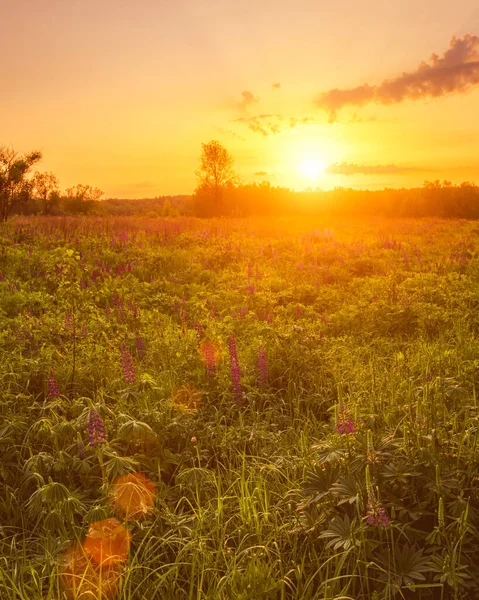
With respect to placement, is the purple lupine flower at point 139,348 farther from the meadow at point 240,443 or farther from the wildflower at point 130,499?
the wildflower at point 130,499

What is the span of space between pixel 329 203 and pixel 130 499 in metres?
47.2

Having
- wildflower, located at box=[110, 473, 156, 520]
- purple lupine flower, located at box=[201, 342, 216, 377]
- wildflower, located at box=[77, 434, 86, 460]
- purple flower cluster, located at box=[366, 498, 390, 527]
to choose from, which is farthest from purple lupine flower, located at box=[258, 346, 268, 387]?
purple flower cluster, located at box=[366, 498, 390, 527]

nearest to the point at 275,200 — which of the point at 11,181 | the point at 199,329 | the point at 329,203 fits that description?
the point at 329,203

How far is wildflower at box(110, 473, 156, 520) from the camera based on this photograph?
9.07ft

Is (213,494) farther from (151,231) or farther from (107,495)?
(151,231)

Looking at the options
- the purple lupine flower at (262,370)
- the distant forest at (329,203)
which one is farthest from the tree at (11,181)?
the purple lupine flower at (262,370)

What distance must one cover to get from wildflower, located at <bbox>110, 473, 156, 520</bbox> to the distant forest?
107ft

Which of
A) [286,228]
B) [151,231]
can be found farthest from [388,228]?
[151,231]

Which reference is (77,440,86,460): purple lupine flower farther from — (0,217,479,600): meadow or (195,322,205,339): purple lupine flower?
(195,322,205,339): purple lupine flower

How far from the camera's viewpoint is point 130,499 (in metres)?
2.84

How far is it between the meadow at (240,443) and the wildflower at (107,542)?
1 centimetres

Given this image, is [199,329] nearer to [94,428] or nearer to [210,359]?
[210,359]

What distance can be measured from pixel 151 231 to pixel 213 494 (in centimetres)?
1577

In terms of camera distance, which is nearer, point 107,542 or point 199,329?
point 107,542
